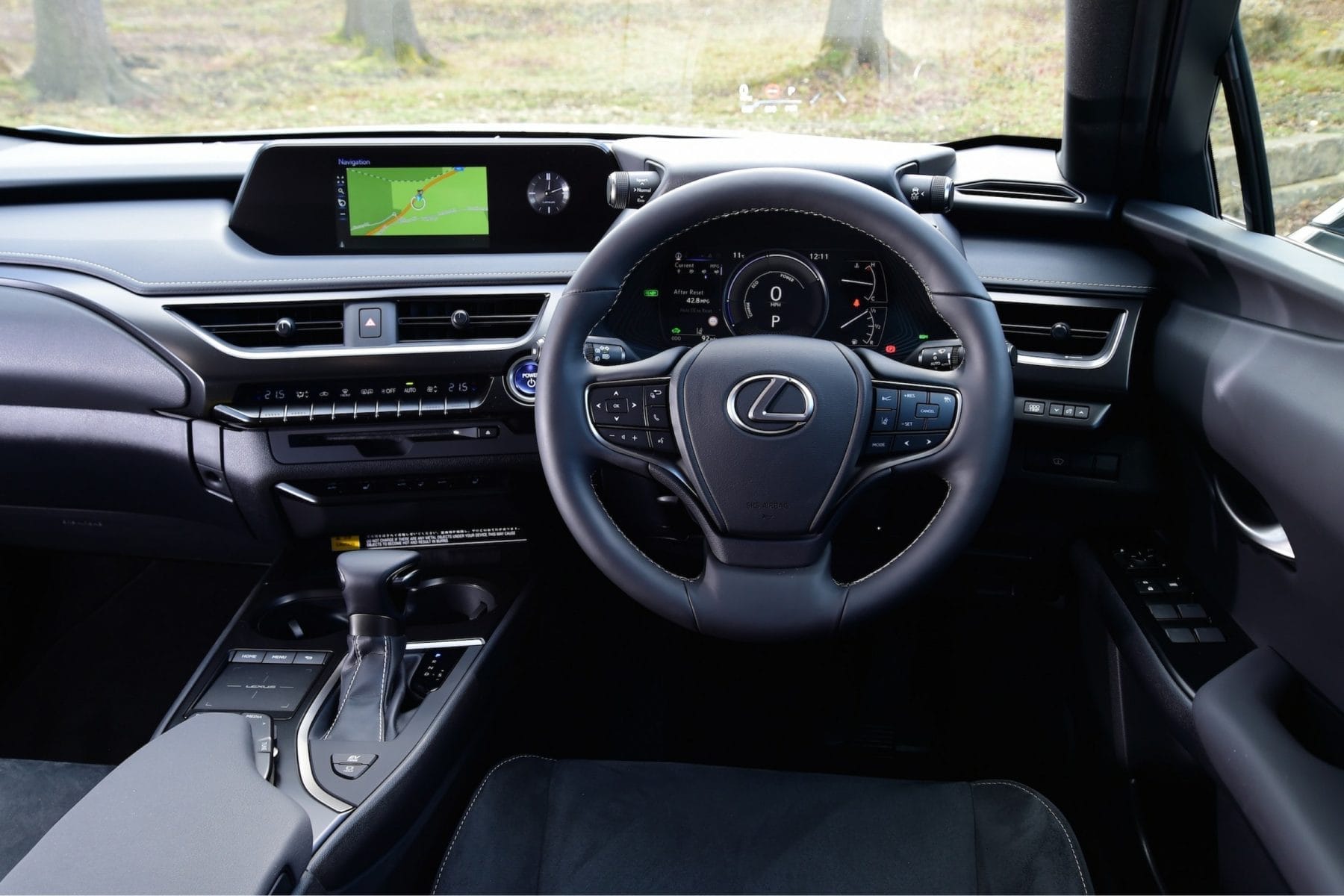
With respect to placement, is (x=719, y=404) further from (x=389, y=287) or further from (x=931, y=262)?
(x=389, y=287)

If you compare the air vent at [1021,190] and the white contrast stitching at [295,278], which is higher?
the air vent at [1021,190]

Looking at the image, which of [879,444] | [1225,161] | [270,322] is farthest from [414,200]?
[1225,161]

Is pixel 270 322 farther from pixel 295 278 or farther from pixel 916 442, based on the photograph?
pixel 916 442

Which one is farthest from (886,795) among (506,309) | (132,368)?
(132,368)

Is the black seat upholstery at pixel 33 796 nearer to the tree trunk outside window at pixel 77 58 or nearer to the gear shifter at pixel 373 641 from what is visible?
the gear shifter at pixel 373 641

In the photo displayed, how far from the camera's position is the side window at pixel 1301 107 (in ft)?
5.48

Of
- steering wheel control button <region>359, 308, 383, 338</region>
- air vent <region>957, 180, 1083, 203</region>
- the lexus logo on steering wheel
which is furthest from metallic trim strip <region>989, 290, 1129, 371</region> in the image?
steering wheel control button <region>359, 308, 383, 338</region>

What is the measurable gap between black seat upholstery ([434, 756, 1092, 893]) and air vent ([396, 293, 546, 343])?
2.59 feet

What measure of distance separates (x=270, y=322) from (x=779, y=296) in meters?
0.98

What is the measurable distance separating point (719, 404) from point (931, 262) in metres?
0.35

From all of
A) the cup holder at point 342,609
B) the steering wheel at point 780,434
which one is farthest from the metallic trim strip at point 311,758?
the steering wheel at point 780,434

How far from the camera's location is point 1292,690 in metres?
1.48

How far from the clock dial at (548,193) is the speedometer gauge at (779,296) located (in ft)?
1.81

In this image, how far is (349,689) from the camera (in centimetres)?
182
